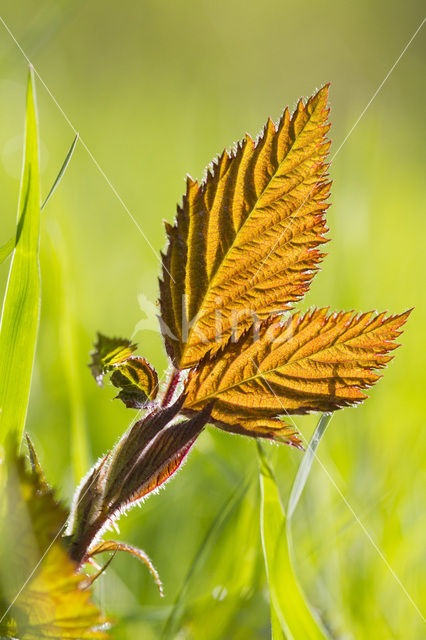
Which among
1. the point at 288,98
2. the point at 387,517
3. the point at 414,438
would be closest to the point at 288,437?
the point at 387,517

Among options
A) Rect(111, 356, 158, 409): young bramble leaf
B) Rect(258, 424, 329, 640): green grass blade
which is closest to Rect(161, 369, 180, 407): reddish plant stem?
Rect(111, 356, 158, 409): young bramble leaf

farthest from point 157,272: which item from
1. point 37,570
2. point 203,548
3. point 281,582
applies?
point 37,570

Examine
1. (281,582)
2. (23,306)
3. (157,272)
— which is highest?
(157,272)

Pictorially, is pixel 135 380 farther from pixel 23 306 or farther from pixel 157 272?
pixel 157 272

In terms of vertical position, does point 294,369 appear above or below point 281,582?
above

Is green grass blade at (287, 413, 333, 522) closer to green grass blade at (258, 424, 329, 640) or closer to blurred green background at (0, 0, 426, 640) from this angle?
green grass blade at (258, 424, 329, 640)

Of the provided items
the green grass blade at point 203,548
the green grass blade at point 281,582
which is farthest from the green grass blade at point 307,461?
the green grass blade at point 203,548
